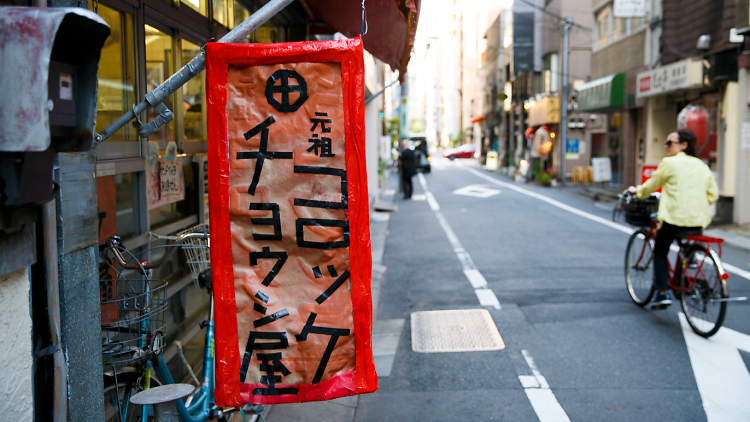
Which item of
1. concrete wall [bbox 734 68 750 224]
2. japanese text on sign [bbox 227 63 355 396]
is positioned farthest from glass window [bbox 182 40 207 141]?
concrete wall [bbox 734 68 750 224]

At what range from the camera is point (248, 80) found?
8.16 ft

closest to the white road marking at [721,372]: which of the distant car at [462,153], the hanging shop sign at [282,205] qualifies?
the hanging shop sign at [282,205]

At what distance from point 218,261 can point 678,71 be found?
15100 mm

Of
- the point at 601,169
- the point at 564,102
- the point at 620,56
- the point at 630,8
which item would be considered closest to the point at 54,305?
the point at 630,8

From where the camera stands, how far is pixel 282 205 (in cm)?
250

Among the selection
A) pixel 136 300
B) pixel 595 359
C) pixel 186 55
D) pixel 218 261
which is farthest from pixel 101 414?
pixel 595 359

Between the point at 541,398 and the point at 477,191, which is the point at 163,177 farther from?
the point at 477,191

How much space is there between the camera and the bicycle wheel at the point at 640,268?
21.3ft

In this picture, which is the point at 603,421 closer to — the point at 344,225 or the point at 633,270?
the point at 344,225

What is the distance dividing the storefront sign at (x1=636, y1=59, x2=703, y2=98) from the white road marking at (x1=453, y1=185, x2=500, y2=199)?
6.04 metres

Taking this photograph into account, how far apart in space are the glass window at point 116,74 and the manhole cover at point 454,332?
128 inches

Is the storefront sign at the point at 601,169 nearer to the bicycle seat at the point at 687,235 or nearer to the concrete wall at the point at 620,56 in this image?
the concrete wall at the point at 620,56

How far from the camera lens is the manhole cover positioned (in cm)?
554

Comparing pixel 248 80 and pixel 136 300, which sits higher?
pixel 248 80
